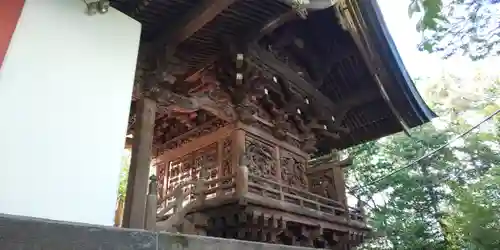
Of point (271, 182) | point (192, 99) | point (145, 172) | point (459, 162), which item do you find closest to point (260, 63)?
point (192, 99)

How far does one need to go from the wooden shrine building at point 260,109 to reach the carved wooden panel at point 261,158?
24mm

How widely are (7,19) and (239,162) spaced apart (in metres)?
3.42

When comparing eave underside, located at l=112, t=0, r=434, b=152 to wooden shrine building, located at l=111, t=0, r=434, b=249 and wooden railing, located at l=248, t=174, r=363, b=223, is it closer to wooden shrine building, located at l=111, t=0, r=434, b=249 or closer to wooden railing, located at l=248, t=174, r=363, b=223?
wooden shrine building, located at l=111, t=0, r=434, b=249

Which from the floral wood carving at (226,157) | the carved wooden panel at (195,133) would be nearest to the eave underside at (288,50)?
the carved wooden panel at (195,133)

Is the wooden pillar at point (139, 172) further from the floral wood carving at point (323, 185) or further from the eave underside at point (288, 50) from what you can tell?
the floral wood carving at point (323, 185)

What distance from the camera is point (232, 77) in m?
5.78

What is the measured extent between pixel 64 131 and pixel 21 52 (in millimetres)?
636

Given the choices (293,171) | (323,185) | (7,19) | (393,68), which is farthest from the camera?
(323,185)

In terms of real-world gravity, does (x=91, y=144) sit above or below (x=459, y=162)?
below

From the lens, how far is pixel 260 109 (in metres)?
6.62

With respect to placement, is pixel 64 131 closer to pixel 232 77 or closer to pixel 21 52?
pixel 21 52

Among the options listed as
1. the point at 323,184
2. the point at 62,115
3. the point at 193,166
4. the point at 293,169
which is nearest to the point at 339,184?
the point at 323,184

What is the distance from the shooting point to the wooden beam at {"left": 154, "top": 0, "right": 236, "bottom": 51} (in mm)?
3951

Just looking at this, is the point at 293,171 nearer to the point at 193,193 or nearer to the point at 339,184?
the point at 339,184
